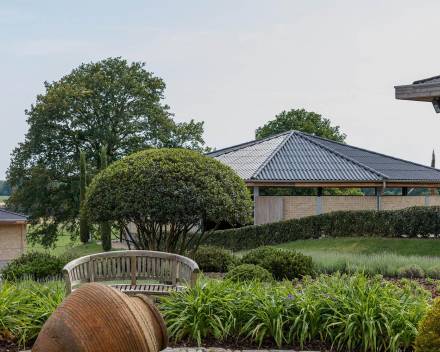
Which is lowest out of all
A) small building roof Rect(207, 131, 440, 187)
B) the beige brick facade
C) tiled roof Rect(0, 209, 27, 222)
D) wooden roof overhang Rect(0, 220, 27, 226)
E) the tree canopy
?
wooden roof overhang Rect(0, 220, 27, 226)

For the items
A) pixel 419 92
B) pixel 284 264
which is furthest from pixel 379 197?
pixel 284 264

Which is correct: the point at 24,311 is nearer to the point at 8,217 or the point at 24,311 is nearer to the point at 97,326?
the point at 97,326

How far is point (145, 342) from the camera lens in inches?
177

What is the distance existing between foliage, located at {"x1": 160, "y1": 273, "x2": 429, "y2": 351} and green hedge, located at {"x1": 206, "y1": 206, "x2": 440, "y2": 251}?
11.7 meters

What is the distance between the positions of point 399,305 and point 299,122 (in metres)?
40.1

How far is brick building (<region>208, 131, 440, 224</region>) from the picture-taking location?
23.6 m

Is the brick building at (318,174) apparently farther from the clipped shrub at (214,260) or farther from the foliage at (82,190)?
the clipped shrub at (214,260)

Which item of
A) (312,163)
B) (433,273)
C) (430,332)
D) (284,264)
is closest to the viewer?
(430,332)

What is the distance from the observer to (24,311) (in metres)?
6.20

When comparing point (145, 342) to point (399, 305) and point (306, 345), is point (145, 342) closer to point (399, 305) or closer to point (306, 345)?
point (306, 345)

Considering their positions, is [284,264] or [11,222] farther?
[11,222]

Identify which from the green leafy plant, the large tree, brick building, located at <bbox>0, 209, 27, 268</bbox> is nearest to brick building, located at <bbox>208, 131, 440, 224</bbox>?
the large tree

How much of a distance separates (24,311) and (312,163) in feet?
71.0

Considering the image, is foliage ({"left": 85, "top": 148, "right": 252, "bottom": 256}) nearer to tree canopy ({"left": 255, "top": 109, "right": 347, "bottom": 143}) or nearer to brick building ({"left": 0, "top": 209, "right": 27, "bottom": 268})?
brick building ({"left": 0, "top": 209, "right": 27, "bottom": 268})
